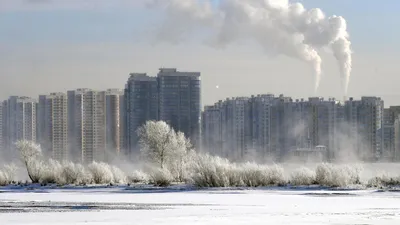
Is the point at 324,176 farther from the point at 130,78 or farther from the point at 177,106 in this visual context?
the point at 130,78

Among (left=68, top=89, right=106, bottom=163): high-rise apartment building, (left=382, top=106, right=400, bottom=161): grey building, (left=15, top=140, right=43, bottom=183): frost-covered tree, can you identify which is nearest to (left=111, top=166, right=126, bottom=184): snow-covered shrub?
(left=15, top=140, right=43, bottom=183): frost-covered tree

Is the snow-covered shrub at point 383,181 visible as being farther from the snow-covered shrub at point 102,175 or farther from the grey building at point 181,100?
the grey building at point 181,100

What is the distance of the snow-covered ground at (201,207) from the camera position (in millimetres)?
26344

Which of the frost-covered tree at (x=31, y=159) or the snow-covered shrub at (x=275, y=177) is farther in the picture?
the frost-covered tree at (x=31, y=159)

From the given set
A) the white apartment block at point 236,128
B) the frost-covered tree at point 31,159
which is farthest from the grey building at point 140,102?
the frost-covered tree at point 31,159

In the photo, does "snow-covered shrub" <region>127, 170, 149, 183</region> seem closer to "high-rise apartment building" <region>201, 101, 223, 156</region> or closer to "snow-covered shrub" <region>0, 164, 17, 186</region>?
"snow-covered shrub" <region>0, 164, 17, 186</region>

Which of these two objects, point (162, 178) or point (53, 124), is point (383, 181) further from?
point (53, 124)

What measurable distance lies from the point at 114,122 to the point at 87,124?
3245mm

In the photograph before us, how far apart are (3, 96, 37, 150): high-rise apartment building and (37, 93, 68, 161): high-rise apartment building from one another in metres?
1.08

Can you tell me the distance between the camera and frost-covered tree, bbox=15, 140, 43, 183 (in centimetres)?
5178

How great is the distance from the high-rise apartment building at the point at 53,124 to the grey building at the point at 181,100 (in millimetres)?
13542

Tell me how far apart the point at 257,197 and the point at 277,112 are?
67067 millimetres

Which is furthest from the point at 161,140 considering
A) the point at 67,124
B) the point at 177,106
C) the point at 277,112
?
the point at 67,124

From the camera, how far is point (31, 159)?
54.1m
